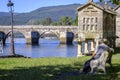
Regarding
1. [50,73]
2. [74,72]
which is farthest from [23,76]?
[74,72]

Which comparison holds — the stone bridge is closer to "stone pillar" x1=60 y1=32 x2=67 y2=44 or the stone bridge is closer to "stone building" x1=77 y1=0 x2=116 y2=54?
"stone pillar" x1=60 y1=32 x2=67 y2=44

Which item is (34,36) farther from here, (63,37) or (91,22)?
(91,22)

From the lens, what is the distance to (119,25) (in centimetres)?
7206

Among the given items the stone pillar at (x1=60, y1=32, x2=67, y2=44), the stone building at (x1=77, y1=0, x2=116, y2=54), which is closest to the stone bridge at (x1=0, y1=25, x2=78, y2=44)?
the stone pillar at (x1=60, y1=32, x2=67, y2=44)

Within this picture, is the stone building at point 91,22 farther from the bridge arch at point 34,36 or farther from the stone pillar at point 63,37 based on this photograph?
the bridge arch at point 34,36

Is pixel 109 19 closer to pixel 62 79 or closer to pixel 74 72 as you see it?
pixel 74 72

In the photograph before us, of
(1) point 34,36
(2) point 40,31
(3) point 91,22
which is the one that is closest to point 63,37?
(2) point 40,31

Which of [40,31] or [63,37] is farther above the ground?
[40,31]

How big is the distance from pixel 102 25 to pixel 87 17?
180 centimetres

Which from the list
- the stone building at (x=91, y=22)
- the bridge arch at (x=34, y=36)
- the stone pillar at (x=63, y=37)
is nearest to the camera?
the stone building at (x=91, y=22)

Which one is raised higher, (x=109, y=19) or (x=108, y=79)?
(x=109, y=19)

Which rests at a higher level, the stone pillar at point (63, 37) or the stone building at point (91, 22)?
the stone building at point (91, 22)

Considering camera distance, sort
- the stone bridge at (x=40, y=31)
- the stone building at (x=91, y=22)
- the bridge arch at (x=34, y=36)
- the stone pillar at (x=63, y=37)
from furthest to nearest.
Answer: the bridge arch at (x=34, y=36)
the stone pillar at (x=63, y=37)
the stone bridge at (x=40, y=31)
the stone building at (x=91, y=22)

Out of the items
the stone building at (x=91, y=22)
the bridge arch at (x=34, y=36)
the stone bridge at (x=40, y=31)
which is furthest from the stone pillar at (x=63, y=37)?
the stone building at (x=91, y=22)
